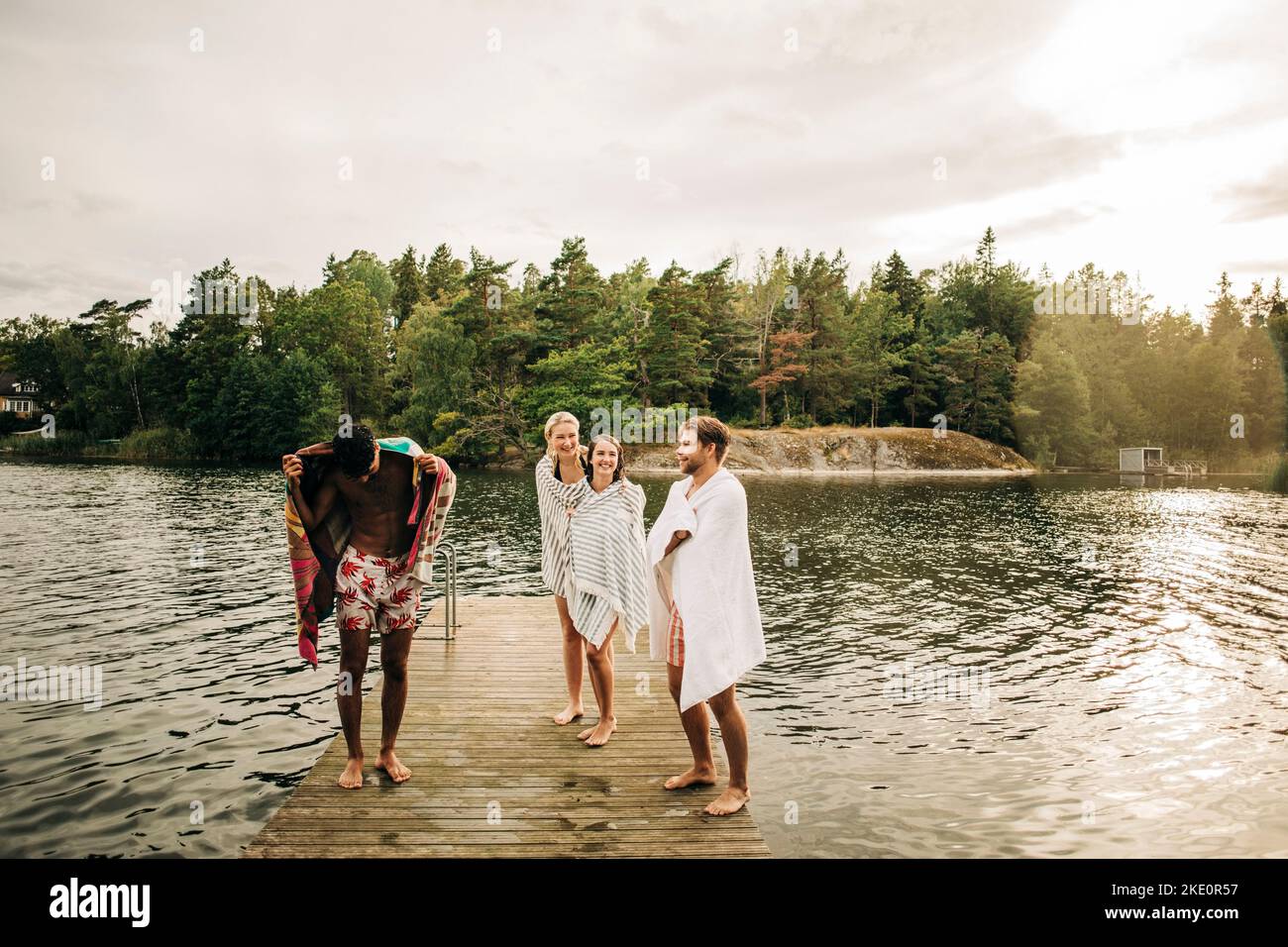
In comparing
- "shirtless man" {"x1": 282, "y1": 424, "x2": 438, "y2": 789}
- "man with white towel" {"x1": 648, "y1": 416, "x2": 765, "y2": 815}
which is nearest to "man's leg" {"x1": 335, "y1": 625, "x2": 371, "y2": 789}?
"shirtless man" {"x1": 282, "y1": 424, "x2": 438, "y2": 789}

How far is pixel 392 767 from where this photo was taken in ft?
16.5

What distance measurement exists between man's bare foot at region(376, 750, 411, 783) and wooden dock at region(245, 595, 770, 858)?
7 centimetres

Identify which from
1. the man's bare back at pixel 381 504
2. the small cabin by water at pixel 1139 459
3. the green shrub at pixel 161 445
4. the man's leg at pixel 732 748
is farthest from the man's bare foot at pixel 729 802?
the small cabin by water at pixel 1139 459

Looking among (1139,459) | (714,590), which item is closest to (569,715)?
(714,590)

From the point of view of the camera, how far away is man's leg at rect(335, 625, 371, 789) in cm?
466

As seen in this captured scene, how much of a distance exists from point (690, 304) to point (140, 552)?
4285 centimetres

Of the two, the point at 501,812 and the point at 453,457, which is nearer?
the point at 501,812

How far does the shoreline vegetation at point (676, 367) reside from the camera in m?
55.7

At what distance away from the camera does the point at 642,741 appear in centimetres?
581

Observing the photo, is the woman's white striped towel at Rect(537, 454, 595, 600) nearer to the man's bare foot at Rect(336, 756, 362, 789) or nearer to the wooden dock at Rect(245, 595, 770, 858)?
the wooden dock at Rect(245, 595, 770, 858)

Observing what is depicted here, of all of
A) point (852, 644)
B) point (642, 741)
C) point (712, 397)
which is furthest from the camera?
point (712, 397)
